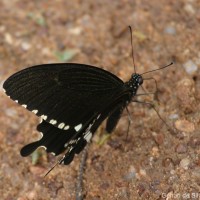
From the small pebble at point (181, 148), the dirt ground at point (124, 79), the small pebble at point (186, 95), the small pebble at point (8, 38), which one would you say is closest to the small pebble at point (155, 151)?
the dirt ground at point (124, 79)

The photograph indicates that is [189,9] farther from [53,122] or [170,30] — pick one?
[53,122]

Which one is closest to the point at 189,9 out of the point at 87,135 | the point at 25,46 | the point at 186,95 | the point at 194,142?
the point at 186,95

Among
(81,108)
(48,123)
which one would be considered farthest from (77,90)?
(48,123)

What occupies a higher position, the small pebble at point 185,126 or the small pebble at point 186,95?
the small pebble at point 186,95

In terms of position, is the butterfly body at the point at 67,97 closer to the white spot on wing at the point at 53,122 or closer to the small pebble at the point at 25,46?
the white spot on wing at the point at 53,122

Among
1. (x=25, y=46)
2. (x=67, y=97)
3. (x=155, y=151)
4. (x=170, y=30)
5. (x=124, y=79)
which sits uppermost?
(x=170, y=30)

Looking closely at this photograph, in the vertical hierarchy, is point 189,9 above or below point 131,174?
above

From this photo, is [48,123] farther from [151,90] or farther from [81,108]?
[151,90]
